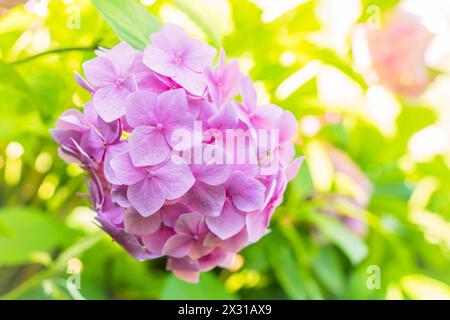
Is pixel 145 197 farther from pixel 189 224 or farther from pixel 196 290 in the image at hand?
pixel 196 290

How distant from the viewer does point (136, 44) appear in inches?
16.8

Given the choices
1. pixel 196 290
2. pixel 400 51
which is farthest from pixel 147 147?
pixel 400 51

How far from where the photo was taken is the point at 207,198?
0.40 m

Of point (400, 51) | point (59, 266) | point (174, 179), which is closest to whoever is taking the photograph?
point (174, 179)

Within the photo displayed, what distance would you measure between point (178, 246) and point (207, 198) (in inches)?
1.9

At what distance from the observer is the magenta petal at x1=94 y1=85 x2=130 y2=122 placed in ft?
1.27

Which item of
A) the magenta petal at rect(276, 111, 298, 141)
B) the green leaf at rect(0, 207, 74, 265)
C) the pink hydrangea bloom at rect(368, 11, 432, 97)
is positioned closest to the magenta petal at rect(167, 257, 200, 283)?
the magenta petal at rect(276, 111, 298, 141)

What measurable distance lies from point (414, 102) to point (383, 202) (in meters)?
0.17

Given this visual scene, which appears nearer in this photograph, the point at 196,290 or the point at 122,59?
the point at 122,59

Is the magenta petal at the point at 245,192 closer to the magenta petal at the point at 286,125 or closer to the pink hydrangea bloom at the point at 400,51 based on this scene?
the magenta petal at the point at 286,125

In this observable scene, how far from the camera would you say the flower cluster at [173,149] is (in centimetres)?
39

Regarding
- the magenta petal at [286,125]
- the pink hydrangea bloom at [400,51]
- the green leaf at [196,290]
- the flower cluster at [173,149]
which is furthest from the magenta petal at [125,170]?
the pink hydrangea bloom at [400,51]

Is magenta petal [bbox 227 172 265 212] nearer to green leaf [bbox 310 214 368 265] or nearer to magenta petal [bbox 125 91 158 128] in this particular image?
magenta petal [bbox 125 91 158 128]

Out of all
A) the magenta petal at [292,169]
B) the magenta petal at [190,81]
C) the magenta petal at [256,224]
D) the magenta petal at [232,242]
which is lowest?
the magenta petal at [232,242]
